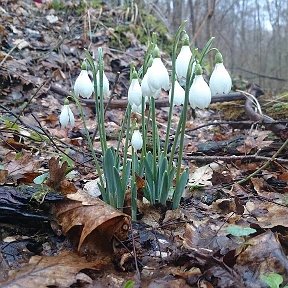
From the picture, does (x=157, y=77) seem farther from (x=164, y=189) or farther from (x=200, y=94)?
(x=164, y=189)

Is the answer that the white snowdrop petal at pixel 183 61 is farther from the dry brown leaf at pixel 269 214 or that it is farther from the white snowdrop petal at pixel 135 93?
the dry brown leaf at pixel 269 214

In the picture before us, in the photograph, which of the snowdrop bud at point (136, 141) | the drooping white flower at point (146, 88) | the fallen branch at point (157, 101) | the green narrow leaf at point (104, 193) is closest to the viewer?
the drooping white flower at point (146, 88)

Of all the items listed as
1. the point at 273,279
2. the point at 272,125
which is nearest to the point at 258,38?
the point at 272,125

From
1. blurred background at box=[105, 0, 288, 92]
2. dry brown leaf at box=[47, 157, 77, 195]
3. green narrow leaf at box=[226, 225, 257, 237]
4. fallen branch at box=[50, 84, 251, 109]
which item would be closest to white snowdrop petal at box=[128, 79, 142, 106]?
dry brown leaf at box=[47, 157, 77, 195]

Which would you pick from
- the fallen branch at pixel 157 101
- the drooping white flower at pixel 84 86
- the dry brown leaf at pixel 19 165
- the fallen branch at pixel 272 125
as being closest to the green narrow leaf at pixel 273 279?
the drooping white flower at pixel 84 86

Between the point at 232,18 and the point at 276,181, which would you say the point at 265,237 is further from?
the point at 232,18

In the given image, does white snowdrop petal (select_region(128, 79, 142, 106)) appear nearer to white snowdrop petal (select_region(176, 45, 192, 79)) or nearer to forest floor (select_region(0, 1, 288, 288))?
white snowdrop petal (select_region(176, 45, 192, 79))

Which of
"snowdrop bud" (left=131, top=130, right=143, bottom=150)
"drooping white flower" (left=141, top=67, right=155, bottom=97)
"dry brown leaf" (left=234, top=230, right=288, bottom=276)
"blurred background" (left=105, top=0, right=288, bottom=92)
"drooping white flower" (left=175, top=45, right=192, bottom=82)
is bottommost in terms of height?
"dry brown leaf" (left=234, top=230, right=288, bottom=276)
